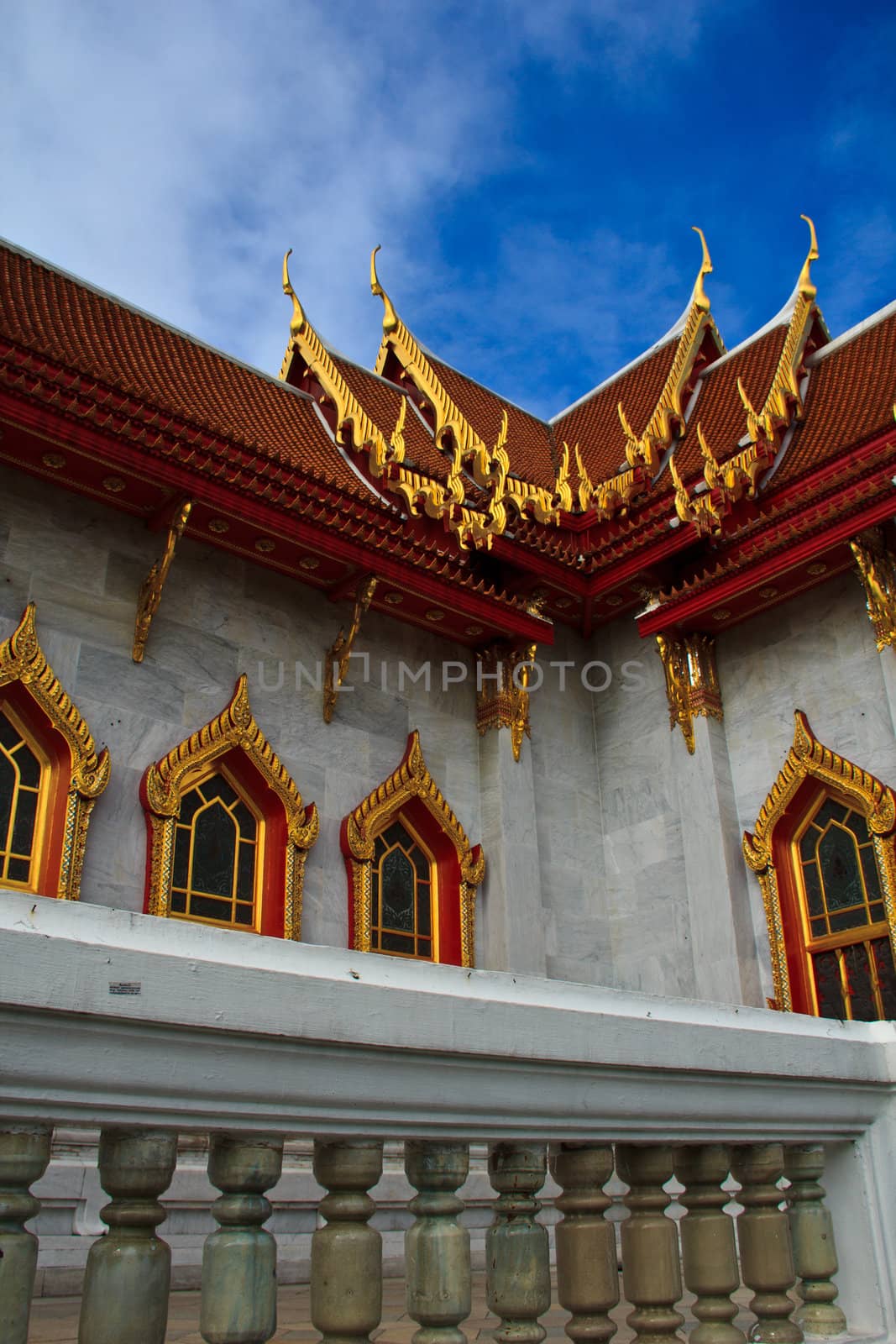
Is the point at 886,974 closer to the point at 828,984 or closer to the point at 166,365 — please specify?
the point at 828,984

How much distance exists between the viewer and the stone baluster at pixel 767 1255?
7.18 feet

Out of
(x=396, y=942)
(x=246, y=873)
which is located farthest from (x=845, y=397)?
(x=246, y=873)

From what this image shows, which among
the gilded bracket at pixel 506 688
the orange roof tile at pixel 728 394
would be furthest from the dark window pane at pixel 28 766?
the orange roof tile at pixel 728 394

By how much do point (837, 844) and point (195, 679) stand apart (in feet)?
14.9

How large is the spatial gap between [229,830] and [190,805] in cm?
33

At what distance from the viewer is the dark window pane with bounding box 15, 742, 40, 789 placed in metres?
6.75

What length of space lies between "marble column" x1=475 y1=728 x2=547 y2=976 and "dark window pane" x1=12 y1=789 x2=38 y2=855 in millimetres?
3311

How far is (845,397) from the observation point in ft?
32.8

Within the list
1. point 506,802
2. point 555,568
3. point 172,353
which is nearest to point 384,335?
point 172,353

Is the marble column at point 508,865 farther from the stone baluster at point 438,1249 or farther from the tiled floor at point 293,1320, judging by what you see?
the stone baluster at point 438,1249

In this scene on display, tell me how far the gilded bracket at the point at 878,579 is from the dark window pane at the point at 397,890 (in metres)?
3.64

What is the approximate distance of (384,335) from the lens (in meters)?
12.0

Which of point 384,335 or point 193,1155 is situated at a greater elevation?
point 384,335

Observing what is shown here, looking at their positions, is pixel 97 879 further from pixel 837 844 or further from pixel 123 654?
pixel 837 844
